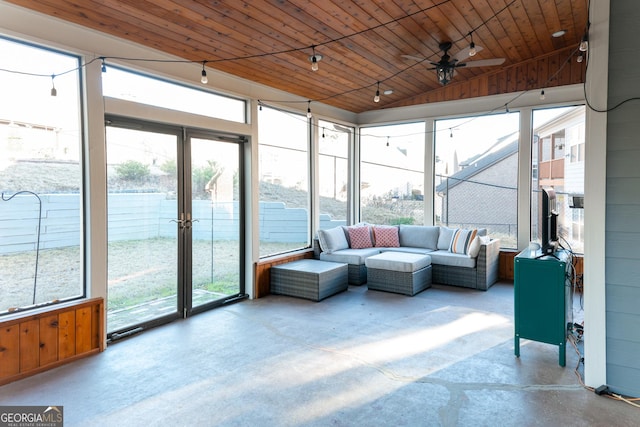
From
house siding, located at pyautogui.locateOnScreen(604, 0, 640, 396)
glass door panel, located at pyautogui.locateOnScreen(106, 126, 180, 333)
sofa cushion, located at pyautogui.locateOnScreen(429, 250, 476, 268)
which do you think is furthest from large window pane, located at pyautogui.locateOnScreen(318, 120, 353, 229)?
house siding, located at pyautogui.locateOnScreen(604, 0, 640, 396)

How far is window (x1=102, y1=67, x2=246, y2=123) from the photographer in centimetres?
368

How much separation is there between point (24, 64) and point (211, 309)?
303cm

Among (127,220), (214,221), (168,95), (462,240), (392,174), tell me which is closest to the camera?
(127,220)

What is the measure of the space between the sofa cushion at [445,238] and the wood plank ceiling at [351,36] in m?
2.24

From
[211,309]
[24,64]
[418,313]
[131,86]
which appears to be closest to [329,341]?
[418,313]

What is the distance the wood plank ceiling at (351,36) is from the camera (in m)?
3.39

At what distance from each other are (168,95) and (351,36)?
214 centimetres

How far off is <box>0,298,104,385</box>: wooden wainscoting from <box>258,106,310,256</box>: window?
2.39 m

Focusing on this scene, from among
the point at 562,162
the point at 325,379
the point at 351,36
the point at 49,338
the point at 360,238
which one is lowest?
the point at 325,379

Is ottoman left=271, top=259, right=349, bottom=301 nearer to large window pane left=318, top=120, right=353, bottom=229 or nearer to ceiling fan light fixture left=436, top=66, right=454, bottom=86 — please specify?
large window pane left=318, top=120, right=353, bottom=229

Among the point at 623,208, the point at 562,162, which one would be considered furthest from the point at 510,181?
the point at 623,208

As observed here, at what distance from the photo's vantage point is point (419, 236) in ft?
21.3

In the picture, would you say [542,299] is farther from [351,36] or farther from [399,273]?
[351,36]

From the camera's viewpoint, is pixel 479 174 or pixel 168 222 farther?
pixel 479 174
